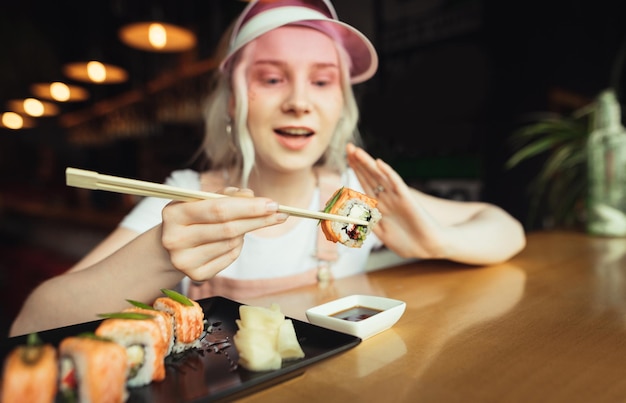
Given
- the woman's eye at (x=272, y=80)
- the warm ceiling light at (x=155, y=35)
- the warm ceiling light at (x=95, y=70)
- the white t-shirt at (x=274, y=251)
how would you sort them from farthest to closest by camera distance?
the warm ceiling light at (x=95, y=70) → the warm ceiling light at (x=155, y=35) → the white t-shirt at (x=274, y=251) → the woman's eye at (x=272, y=80)

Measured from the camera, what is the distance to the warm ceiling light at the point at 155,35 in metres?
4.55

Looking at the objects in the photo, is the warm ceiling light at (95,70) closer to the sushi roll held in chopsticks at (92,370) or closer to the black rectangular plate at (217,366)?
the black rectangular plate at (217,366)

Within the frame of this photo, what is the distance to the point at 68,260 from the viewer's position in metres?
4.00

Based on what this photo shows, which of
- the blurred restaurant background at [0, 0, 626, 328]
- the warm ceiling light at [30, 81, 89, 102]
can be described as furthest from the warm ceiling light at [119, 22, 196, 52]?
the warm ceiling light at [30, 81, 89, 102]

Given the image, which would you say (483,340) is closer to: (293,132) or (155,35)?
(293,132)

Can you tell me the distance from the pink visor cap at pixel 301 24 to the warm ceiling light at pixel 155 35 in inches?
134

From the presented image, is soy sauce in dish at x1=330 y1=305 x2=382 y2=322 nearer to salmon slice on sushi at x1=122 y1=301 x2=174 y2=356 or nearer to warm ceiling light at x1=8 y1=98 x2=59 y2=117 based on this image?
salmon slice on sushi at x1=122 y1=301 x2=174 y2=356

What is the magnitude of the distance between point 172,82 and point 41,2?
2516 mm

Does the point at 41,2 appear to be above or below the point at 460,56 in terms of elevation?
above

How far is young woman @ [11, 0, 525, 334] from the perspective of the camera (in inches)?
39.9

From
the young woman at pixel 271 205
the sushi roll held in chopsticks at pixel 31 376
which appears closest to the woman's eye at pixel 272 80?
the young woman at pixel 271 205

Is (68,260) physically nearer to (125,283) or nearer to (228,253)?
(125,283)

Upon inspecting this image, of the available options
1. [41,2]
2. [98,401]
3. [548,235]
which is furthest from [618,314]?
[41,2]

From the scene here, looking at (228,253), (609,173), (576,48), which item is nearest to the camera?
(228,253)
